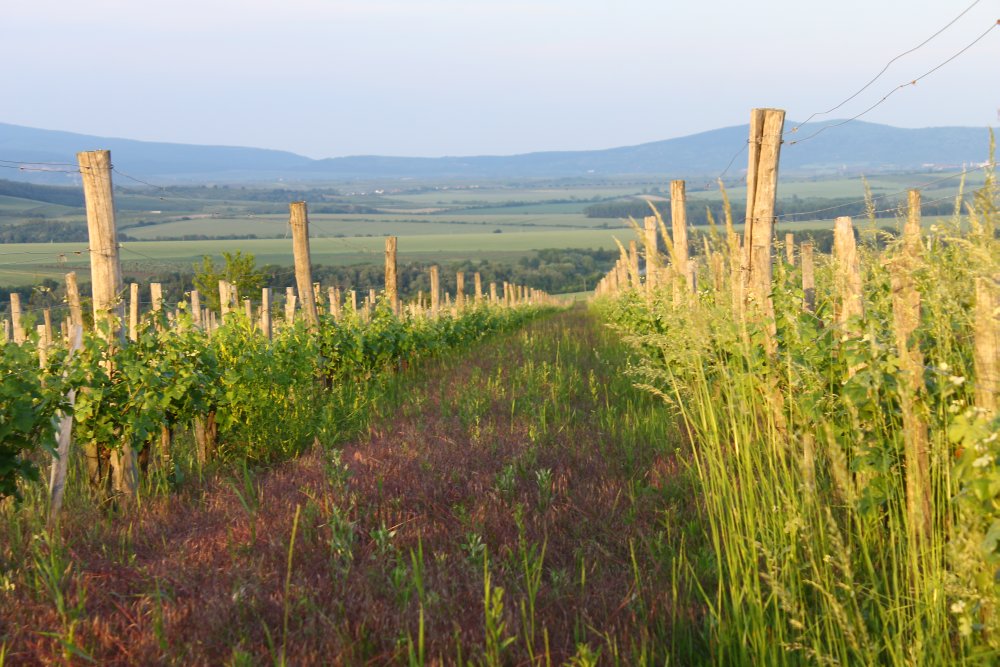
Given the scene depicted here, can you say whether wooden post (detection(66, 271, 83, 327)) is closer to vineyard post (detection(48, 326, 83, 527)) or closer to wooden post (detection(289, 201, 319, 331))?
vineyard post (detection(48, 326, 83, 527))

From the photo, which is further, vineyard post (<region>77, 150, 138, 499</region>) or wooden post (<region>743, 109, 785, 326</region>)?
wooden post (<region>743, 109, 785, 326</region>)

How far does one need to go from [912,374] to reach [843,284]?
1.08 metres

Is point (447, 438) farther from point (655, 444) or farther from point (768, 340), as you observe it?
point (768, 340)

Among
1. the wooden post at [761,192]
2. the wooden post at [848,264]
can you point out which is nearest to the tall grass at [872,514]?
the wooden post at [848,264]

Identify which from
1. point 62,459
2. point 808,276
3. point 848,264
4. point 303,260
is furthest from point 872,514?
point 303,260

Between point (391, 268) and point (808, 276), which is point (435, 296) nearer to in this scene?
point (391, 268)

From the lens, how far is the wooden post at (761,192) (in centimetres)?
657

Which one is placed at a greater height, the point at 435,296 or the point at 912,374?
the point at 912,374

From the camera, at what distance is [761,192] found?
6.62m

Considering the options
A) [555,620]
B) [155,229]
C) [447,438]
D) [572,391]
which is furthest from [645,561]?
[155,229]

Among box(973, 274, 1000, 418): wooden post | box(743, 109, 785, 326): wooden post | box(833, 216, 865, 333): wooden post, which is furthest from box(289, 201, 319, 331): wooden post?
box(973, 274, 1000, 418): wooden post

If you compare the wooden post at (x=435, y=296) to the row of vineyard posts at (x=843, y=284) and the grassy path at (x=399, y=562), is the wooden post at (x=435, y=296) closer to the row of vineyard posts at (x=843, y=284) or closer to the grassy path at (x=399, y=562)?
the grassy path at (x=399, y=562)

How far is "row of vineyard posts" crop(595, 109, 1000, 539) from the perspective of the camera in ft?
9.77

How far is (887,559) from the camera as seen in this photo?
372 centimetres
